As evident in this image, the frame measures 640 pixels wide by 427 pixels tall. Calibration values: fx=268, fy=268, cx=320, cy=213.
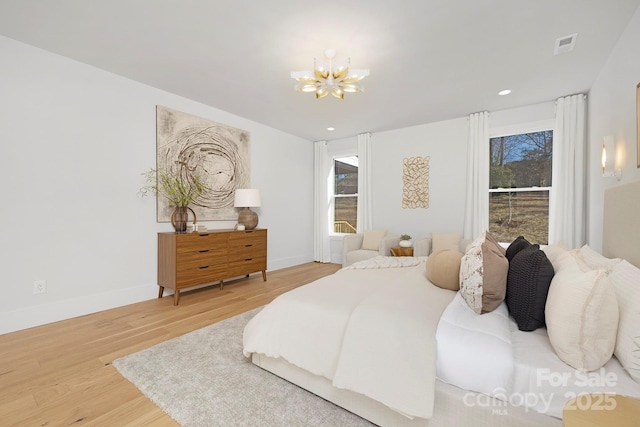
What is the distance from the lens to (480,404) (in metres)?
1.10

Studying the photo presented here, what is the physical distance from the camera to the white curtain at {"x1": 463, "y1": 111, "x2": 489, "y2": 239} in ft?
13.5

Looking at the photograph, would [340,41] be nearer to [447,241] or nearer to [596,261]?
[596,261]

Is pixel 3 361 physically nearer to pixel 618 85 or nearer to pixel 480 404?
pixel 480 404

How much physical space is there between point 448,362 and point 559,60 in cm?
326

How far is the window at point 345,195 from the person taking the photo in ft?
18.7

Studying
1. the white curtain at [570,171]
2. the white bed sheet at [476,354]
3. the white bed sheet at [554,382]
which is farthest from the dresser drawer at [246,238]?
the white curtain at [570,171]

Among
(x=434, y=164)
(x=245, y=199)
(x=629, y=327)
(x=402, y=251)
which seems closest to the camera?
(x=629, y=327)

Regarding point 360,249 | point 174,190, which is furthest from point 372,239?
point 174,190

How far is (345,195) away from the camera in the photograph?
5770 mm

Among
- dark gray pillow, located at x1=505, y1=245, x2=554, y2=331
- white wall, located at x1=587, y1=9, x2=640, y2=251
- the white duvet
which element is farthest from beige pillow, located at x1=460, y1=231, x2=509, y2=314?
white wall, located at x1=587, y1=9, x2=640, y2=251

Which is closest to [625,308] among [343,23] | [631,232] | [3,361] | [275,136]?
[631,232]

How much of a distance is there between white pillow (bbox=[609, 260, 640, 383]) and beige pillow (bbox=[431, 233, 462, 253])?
303 cm

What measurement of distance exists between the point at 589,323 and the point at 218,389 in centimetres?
185

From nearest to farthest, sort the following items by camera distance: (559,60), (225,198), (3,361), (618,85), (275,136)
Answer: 1. (3,361)
2. (618,85)
3. (559,60)
4. (225,198)
5. (275,136)
